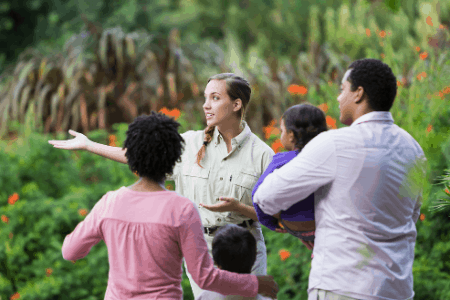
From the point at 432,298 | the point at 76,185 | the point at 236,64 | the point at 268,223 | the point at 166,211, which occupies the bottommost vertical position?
the point at 432,298

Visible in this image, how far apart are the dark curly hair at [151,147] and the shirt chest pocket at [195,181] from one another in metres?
0.70

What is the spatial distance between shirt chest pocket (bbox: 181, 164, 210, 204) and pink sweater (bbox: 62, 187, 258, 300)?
719 mm

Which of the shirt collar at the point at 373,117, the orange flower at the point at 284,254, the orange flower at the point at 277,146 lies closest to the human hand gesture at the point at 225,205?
the shirt collar at the point at 373,117

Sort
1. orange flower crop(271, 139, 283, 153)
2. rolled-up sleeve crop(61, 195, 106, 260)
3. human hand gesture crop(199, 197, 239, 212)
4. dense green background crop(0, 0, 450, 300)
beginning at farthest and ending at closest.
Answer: orange flower crop(271, 139, 283, 153) < dense green background crop(0, 0, 450, 300) < human hand gesture crop(199, 197, 239, 212) < rolled-up sleeve crop(61, 195, 106, 260)

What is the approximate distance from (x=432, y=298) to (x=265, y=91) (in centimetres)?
348

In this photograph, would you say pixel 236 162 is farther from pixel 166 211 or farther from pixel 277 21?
pixel 277 21

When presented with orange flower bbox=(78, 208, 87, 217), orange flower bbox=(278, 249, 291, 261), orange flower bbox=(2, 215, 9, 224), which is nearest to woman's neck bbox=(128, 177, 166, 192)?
orange flower bbox=(278, 249, 291, 261)

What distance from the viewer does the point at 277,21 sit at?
11.8 metres

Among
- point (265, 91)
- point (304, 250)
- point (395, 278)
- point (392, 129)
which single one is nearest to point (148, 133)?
point (392, 129)

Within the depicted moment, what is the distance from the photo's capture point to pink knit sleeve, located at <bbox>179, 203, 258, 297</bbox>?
1.92m

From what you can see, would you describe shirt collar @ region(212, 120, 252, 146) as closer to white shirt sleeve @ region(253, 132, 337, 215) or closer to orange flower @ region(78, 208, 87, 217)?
white shirt sleeve @ region(253, 132, 337, 215)

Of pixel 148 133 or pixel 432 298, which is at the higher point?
pixel 148 133

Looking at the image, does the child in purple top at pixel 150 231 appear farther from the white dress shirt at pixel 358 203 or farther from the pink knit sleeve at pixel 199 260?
the white dress shirt at pixel 358 203

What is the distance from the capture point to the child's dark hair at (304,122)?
6.92 feet
